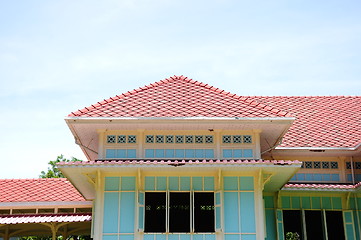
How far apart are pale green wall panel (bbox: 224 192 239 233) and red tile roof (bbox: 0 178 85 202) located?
706cm

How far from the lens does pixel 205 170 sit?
13031 mm

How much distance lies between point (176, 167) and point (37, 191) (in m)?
8.30

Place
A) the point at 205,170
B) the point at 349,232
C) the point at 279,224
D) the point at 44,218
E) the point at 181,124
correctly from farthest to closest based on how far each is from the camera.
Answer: the point at 44,218
the point at 349,232
the point at 279,224
the point at 181,124
the point at 205,170

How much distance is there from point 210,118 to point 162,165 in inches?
78.2

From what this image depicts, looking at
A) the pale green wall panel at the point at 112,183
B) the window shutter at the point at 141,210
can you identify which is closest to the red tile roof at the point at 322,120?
the window shutter at the point at 141,210

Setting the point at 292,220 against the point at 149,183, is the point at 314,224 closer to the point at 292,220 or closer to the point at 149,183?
the point at 292,220

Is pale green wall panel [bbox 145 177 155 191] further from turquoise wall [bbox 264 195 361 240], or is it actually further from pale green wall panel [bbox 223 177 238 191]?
turquoise wall [bbox 264 195 361 240]

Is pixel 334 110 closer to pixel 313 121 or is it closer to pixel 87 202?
pixel 313 121

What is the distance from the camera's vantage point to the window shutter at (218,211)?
41.4 feet

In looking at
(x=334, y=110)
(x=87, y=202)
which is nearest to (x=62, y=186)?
(x=87, y=202)

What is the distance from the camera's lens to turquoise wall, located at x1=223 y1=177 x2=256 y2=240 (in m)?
12.6

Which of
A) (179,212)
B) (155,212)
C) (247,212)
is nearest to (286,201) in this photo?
(247,212)

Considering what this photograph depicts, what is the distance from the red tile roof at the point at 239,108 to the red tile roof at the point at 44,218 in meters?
4.75

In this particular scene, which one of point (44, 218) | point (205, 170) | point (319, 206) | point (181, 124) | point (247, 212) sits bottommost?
point (247, 212)
